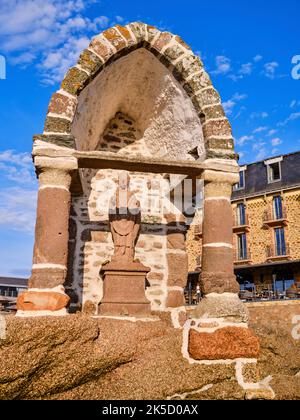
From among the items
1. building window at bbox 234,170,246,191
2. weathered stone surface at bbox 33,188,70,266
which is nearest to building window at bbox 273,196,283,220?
building window at bbox 234,170,246,191

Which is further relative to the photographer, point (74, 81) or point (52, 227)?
point (74, 81)

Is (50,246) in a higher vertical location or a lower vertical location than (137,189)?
lower

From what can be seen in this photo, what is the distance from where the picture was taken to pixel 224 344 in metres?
3.76

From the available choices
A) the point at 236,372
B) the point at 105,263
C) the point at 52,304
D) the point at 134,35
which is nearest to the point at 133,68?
the point at 134,35

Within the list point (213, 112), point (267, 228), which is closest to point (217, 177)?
point (213, 112)

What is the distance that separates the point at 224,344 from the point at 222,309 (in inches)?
13.4

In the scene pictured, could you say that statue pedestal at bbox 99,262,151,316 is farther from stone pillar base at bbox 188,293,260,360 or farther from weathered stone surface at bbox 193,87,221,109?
weathered stone surface at bbox 193,87,221,109

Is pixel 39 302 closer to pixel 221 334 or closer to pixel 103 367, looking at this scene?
pixel 103 367

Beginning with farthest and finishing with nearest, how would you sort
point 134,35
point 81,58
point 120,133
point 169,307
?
point 120,133 < point 169,307 < point 134,35 < point 81,58

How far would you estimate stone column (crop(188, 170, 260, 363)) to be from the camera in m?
3.74

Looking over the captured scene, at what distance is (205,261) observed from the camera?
14.5 ft

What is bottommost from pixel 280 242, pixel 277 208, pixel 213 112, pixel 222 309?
pixel 222 309
